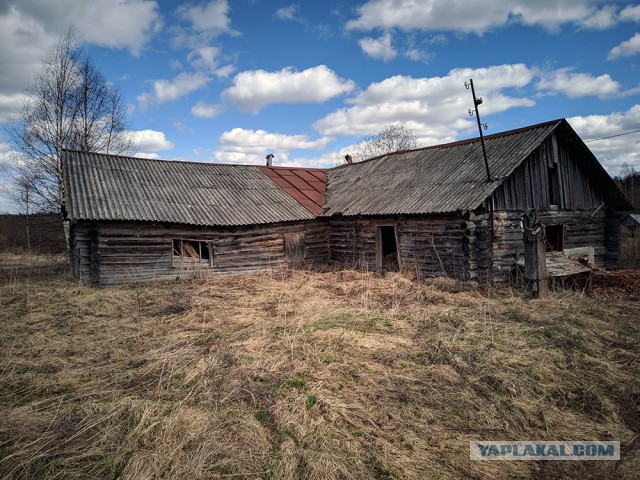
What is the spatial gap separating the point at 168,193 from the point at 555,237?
584 inches

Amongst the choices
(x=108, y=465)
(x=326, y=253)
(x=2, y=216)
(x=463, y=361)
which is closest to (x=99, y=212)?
Result: (x=326, y=253)

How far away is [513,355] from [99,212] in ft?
40.5

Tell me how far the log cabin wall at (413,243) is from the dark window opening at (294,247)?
161 cm

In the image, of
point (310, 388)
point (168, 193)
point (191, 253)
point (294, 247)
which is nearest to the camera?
point (310, 388)

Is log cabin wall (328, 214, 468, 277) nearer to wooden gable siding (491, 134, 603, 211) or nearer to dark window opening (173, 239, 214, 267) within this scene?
wooden gable siding (491, 134, 603, 211)

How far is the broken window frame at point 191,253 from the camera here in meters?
13.5

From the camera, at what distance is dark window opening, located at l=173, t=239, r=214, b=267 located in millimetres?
13531

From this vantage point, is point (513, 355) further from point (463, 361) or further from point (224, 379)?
point (224, 379)

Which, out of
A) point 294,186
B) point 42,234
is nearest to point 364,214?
point 294,186

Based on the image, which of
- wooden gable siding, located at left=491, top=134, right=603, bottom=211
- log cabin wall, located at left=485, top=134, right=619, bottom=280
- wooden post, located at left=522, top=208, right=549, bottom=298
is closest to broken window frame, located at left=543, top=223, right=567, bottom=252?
log cabin wall, located at left=485, top=134, right=619, bottom=280

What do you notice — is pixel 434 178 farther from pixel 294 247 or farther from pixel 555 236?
pixel 294 247

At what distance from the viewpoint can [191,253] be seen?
548 inches

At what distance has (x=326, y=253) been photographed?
1688 cm

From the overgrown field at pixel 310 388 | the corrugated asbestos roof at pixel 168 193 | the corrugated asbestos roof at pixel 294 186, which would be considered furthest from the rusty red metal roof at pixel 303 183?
the overgrown field at pixel 310 388
